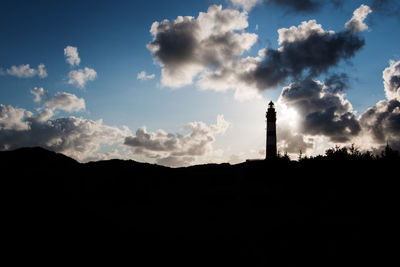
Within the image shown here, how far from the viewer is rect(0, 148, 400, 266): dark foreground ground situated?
8.70 metres

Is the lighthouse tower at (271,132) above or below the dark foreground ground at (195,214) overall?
above

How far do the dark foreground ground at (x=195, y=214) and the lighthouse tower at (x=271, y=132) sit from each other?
1010cm

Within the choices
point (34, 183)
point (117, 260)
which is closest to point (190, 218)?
point (117, 260)

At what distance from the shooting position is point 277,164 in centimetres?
1638

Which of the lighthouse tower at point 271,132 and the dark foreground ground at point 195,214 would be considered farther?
the lighthouse tower at point 271,132

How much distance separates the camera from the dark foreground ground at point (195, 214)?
870 centimetres

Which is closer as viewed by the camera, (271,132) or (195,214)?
(195,214)

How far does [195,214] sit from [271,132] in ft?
55.3

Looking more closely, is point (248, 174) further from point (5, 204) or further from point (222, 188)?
point (5, 204)

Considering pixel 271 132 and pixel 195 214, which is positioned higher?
pixel 271 132

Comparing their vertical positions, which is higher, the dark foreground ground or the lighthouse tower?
the lighthouse tower

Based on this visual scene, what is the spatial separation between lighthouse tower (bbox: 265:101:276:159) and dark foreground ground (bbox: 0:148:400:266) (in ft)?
33.1

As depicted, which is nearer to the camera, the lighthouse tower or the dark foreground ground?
the dark foreground ground

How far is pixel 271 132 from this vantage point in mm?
26344
